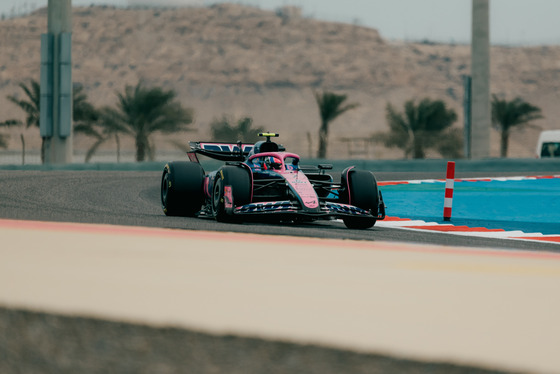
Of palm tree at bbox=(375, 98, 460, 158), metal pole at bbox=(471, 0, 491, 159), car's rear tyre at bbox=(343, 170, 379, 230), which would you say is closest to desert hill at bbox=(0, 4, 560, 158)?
palm tree at bbox=(375, 98, 460, 158)

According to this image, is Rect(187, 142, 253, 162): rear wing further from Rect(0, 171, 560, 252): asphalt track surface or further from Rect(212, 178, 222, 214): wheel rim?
Rect(212, 178, 222, 214): wheel rim

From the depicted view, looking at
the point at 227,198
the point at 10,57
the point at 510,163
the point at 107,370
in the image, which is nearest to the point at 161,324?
the point at 107,370

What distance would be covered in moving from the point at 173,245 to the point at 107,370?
217cm

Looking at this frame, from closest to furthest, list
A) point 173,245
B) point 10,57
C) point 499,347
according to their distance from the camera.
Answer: point 499,347, point 173,245, point 10,57

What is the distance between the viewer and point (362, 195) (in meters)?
12.8

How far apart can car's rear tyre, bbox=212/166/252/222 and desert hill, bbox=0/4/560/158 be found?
293 ft

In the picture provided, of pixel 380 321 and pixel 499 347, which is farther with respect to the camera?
pixel 380 321

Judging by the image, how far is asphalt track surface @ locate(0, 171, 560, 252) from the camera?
10.8m

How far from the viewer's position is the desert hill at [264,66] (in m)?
113

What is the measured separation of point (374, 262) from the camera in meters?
4.64

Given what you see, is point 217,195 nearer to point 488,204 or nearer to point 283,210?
point 283,210

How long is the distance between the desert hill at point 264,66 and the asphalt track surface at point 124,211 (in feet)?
269

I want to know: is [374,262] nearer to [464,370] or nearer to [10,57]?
[464,370]

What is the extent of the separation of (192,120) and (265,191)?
39.2 metres
